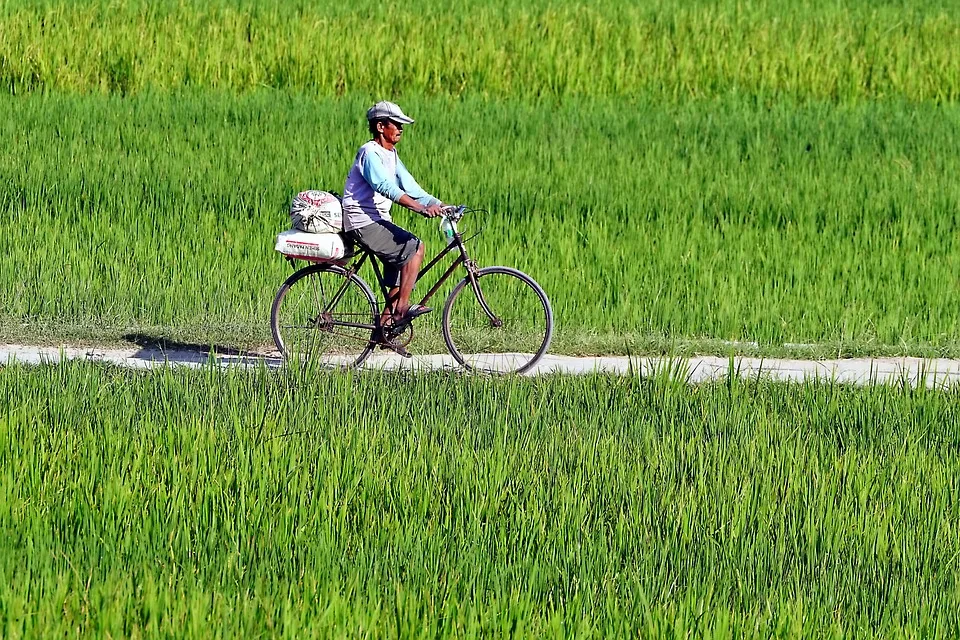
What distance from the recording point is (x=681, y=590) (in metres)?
4.93

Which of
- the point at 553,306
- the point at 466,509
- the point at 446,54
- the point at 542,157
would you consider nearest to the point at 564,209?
the point at 542,157

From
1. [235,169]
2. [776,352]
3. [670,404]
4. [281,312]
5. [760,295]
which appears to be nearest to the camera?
[670,404]

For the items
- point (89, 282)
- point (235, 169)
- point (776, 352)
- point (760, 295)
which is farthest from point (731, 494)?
point (235, 169)

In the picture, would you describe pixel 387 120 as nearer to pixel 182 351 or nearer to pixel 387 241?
pixel 387 241

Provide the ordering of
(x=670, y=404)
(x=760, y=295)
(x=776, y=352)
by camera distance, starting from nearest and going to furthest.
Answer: (x=670, y=404), (x=776, y=352), (x=760, y=295)

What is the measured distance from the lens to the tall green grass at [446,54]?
56.2 ft

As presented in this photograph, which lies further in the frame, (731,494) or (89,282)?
(89,282)

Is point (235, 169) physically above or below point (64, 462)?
above

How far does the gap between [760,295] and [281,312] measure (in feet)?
11.4

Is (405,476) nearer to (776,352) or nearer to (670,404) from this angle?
(670,404)

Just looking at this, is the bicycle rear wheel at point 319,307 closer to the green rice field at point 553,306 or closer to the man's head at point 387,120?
the green rice field at point 553,306

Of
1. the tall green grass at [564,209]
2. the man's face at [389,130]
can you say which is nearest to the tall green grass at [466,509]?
the man's face at [389,130]

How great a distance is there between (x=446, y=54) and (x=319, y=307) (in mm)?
8949

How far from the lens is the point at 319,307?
359 inches
